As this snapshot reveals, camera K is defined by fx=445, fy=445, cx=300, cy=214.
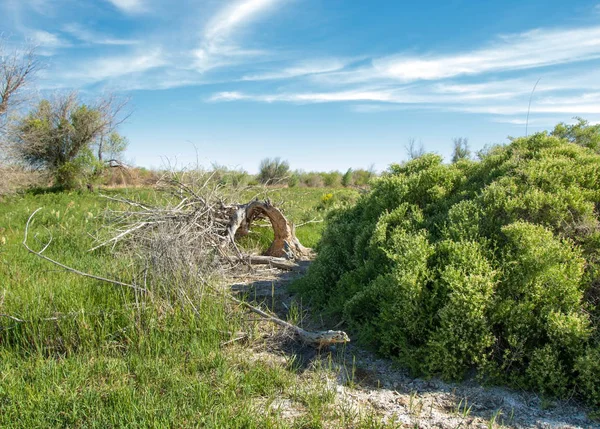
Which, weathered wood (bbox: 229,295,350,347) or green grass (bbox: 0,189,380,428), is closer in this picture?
green grass (bbox: 0,189,380,428)

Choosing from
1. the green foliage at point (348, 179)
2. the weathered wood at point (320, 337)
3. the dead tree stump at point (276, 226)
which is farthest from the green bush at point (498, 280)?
the green foliage at point (348, 179)

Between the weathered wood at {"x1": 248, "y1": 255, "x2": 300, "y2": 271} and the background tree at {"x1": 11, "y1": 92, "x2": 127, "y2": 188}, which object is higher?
the background tree at {"x1": 11, "y1": 92, "x2": 127, "y2": 188}

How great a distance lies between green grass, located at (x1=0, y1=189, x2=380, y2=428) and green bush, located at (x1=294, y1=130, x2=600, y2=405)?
1.15m

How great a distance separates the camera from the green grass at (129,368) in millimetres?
3361

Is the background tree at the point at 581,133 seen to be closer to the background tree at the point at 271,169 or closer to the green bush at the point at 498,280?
the green bush at the point at 498,280

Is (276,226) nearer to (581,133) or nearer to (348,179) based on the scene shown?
(581,133)

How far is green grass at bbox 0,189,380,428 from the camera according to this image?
3.36 meters

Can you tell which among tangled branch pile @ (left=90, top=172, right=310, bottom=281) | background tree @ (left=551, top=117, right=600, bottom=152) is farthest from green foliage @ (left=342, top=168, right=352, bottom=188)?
background tree @ (left=551, top=117, right=600, bottom=152)

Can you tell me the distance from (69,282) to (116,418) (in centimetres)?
258

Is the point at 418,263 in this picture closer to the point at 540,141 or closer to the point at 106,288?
the point at 540,141

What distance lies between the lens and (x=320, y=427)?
327 centimetres

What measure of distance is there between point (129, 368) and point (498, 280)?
3.47 meters

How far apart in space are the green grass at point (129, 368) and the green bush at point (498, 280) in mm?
1150

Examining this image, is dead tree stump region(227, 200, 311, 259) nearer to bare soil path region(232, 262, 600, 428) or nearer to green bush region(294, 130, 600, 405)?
green bush region(294, 130, 600, 405)
